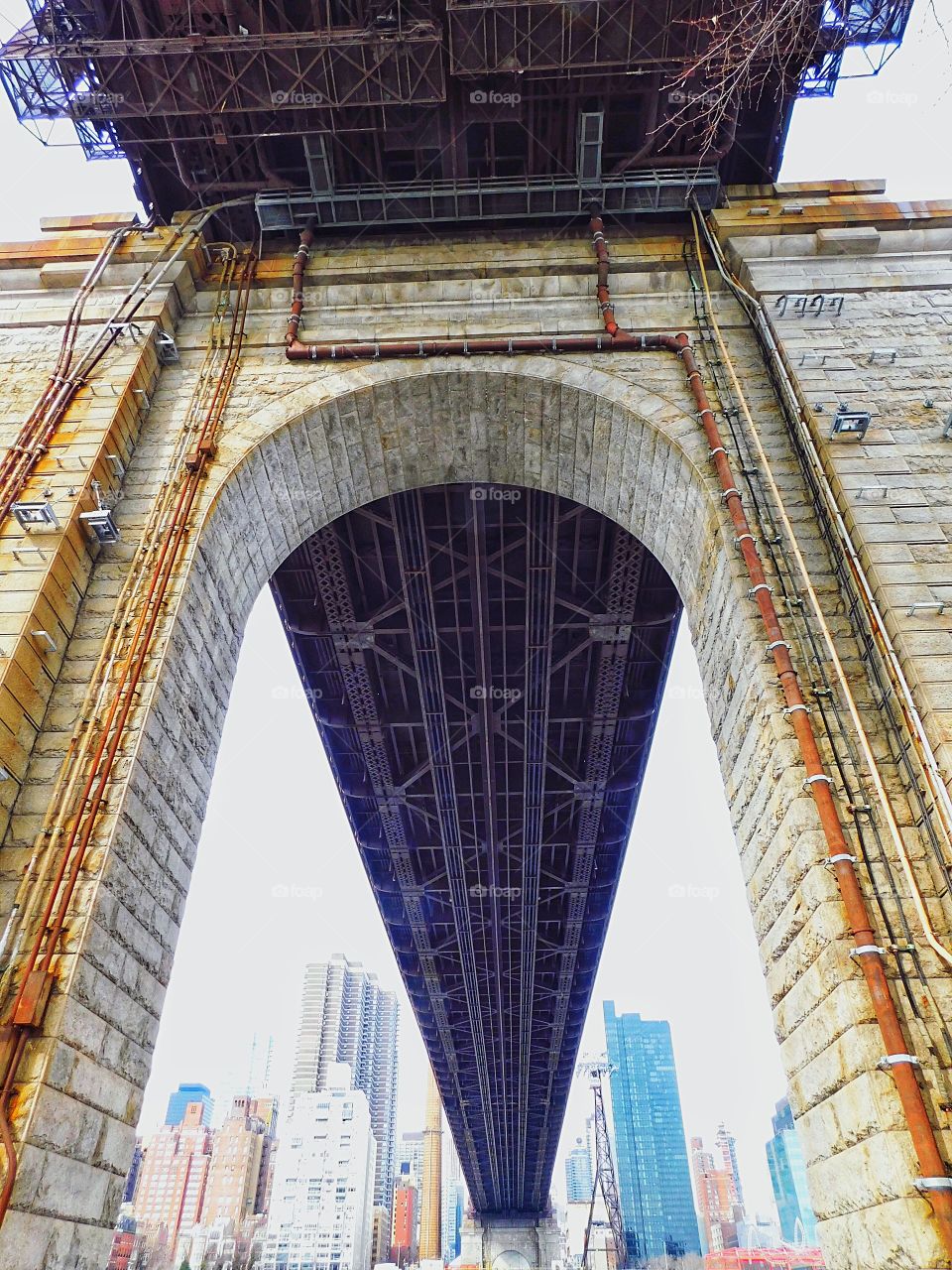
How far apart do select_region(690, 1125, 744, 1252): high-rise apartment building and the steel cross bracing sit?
128 m

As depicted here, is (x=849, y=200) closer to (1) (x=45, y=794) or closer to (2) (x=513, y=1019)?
(1) (x=45, y=794)

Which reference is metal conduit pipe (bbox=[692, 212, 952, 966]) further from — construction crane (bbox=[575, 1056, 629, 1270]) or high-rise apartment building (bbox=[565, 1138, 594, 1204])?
high-rise apartment building (bbox=[565, 1138, 594, 1204])

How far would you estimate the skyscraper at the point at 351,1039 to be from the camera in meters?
108

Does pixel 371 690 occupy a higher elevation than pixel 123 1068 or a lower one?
higher

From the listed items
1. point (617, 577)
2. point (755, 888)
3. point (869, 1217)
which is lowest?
point (869, 1217)

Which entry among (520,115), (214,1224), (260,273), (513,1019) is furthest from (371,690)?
(214,1224)

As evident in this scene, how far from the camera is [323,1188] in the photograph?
86938 mm

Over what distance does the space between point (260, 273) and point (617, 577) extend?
7.43 meters

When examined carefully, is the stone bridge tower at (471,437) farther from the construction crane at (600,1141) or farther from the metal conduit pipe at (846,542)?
the construction crane at (600,1141)

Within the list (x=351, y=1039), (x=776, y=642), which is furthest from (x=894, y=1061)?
(x=351, y=1039)

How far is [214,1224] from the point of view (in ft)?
291

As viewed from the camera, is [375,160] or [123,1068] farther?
[375,160]

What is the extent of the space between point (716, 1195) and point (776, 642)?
16520 cm

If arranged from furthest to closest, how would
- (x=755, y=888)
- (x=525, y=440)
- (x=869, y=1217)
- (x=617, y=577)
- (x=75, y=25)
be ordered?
(x=617, y=577)
(x=525, y=440)
(x=75, y=25)
(x=755, y=888)
(x=869, y=1217)
